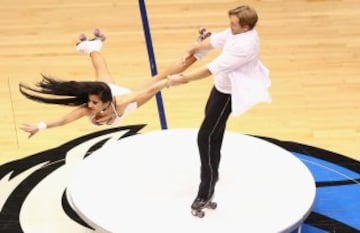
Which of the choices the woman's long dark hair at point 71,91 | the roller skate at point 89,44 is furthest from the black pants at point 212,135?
the roller skate at point 89,44

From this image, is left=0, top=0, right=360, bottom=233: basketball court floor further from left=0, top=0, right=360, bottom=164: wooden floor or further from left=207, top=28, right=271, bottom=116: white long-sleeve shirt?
left=207, top=28, right=271, bottom=116: white long-sleeve shirt

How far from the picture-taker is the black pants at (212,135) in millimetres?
3977

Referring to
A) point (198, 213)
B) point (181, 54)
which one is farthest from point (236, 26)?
point (181, 54)

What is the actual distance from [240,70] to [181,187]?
1255mm

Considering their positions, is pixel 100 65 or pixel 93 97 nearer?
pixel 93 97

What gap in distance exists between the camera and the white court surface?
4328 millimetres

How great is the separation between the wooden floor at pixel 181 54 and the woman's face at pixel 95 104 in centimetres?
210

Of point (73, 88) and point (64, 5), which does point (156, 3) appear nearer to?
point (64, 5)

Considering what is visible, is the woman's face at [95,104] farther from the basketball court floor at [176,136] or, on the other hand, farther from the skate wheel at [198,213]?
the skate wheel at [198,213]

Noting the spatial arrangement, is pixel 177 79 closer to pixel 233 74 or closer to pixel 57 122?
pixel 233 74

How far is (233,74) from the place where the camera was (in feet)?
12.2

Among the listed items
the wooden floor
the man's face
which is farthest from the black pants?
the wooden floor

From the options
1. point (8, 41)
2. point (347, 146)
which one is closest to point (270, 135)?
point (347, 146)

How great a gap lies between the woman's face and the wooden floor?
2.10 metres
